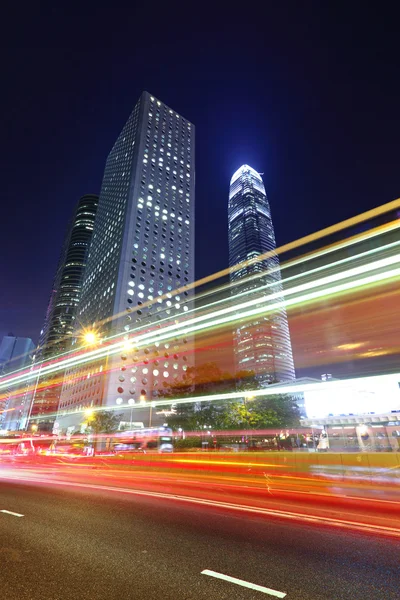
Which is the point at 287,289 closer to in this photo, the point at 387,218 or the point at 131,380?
the point at 387,218

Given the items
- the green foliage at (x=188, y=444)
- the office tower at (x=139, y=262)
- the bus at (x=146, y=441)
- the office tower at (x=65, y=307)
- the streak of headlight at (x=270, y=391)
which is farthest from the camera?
the office tower at (x=65, y=307)

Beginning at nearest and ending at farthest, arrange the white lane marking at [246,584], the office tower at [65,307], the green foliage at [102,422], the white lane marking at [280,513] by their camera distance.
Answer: the white lane marking at [246,584] → the white lane marking at [280,513] → the green foliage at [102,422] → the office tower at [65,307]

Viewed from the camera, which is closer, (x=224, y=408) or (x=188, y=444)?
(x=188, y=444)

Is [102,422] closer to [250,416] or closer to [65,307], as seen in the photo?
[250,416]

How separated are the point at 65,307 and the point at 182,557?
15169 cm

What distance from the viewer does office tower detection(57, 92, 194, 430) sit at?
79250 millimetres

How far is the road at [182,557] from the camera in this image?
3.94 metres

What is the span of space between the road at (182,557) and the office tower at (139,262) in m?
60.7

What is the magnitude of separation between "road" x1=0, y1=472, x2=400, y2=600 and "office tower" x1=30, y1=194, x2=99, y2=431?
411 feet

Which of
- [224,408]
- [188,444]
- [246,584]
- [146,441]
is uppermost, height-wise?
[224,408]

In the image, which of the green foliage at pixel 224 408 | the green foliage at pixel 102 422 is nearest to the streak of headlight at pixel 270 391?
the green foliage at pixel 224 408

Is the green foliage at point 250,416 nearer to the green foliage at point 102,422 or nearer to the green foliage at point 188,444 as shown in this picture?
the green foliage at point 188,444

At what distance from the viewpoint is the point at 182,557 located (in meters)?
4.96

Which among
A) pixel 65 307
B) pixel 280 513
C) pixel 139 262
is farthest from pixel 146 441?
A: pixel 65 307
